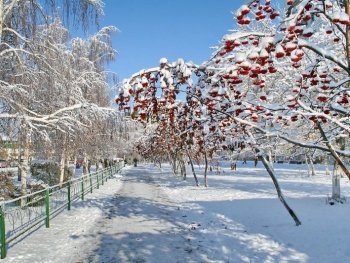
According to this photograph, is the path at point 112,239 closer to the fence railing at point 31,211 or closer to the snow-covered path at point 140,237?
the snow-covered path at point 140,237

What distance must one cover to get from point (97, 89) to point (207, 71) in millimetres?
16788

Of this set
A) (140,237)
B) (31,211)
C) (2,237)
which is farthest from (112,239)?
(2,237)

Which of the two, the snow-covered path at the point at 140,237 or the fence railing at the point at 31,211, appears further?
the fence railing at the point at 31,211

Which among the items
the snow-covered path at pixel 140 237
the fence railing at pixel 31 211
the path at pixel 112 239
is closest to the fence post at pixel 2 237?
the fence railing at pixel 31 211

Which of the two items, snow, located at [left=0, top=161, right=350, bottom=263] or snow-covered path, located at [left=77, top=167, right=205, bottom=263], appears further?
snow-covered path, located at [left=77, top=167, right=205, bottom=263]

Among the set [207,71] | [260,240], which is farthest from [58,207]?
[207,71]

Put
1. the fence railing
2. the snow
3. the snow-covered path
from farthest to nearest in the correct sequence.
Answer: the fence railing → the snow-covered path → the snow

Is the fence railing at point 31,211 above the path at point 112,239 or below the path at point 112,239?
above

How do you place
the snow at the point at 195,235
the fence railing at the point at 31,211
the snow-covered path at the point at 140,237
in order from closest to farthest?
the snow at the point at 195,235 < the snow-covered path at the point at 140,237 < the fence railing at the point at 31,211

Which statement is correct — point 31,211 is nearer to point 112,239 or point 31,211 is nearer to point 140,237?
point 112,239

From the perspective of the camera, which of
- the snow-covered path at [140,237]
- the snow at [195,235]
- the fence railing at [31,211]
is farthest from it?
the fence railing at [31,211]

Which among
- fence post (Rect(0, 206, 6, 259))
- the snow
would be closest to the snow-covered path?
the snow

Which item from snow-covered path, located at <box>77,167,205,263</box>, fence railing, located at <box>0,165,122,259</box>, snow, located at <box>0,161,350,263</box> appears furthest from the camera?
fence railing, located at <box>0,165,122,259</box>

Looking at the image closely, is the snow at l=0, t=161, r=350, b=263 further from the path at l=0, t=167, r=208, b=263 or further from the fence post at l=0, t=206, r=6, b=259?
the fence post at l=0, t=206, r=6, b=259
